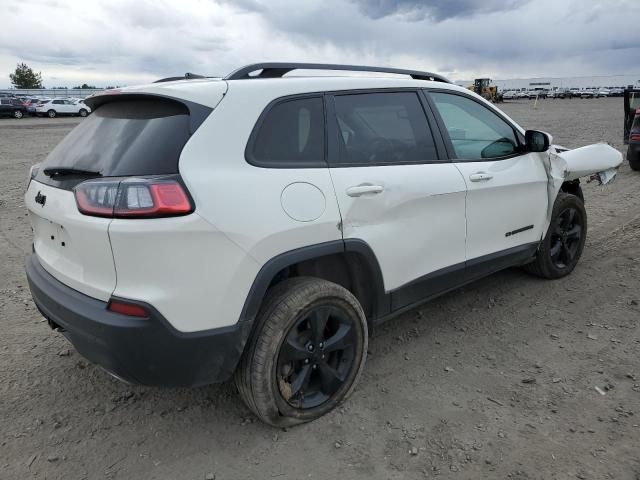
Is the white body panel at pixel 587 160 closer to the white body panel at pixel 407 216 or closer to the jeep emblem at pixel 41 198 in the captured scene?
the white body panel at pixel 407 216

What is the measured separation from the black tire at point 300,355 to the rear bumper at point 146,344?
0.43 ft

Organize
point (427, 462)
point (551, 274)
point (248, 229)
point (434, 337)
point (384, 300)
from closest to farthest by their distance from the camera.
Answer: point (248, 229), point (427, 462), point (384, 300), point (434, 337), point (551, 274)

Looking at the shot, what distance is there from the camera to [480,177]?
3.53 meters

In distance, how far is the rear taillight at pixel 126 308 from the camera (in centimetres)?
219

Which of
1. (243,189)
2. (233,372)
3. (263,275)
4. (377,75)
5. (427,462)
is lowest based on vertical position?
(427,462)

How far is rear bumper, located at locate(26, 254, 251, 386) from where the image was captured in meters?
2.21

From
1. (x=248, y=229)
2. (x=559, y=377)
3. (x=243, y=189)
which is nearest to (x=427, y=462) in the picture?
(x=559, y=377)

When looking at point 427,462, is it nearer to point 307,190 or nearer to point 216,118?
point 307,190

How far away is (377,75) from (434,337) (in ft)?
6.09

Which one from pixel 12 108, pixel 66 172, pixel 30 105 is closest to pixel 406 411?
pixel 66 172

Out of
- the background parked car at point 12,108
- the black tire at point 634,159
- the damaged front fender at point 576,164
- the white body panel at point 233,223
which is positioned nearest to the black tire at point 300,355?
the white body panel at point 233,223

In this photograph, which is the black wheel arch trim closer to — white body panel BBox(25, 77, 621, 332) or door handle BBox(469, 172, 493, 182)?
white body panel BBox(25, 77, 621, 332)

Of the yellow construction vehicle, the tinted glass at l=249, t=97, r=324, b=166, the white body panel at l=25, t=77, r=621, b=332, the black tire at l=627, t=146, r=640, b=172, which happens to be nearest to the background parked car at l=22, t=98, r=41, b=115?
the black tire at l=627, t=146, r=640, b=172

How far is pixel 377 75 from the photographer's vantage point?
3.34m
